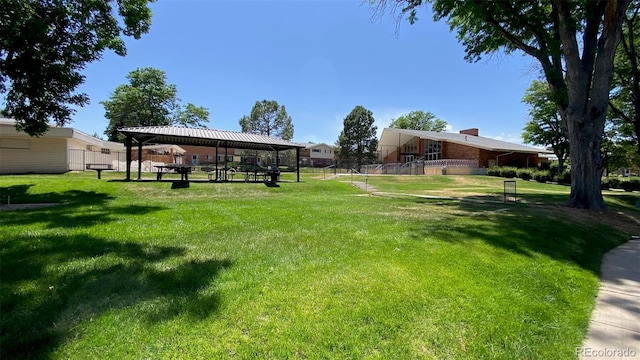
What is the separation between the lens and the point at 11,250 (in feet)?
13.6

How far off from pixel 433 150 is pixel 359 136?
16253 mm

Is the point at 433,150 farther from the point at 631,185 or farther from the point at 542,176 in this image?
the point at 631,185

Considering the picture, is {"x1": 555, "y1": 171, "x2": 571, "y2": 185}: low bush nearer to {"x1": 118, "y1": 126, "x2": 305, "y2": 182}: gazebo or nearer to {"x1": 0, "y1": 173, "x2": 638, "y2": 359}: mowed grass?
{"x1": 118, "y1": 126, "x2": 305, "y2": 182}: gazebo

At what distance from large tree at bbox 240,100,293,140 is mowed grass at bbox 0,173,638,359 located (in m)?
51.8

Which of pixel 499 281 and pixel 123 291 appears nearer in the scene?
pixel 123 291

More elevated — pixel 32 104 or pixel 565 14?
pixel 565 14

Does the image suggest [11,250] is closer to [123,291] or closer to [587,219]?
[123,291]

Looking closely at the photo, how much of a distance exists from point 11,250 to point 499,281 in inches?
253

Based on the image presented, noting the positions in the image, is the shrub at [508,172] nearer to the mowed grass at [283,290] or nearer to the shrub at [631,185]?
the shrub at [631,185]

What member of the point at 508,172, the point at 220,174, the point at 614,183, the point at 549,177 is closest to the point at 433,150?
the point at 508,172

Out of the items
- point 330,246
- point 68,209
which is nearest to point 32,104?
point 68,209

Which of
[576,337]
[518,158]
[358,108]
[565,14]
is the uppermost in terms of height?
[358,108]

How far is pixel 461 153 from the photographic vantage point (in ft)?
116

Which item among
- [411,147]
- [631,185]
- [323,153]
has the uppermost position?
[323,153]
